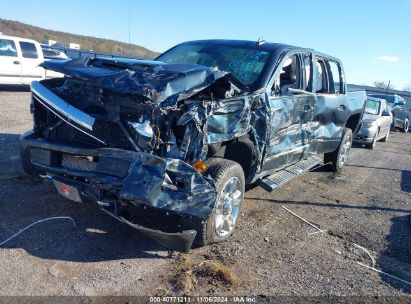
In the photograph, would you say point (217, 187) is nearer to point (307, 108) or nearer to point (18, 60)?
point (307, 108)

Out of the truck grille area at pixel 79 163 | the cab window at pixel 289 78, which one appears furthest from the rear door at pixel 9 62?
the cab window at pixel 289 78

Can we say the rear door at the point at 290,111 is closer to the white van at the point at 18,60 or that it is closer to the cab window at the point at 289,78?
the cab window at the point at 289,78

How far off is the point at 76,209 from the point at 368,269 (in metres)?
3.11

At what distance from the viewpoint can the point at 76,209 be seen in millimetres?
4750

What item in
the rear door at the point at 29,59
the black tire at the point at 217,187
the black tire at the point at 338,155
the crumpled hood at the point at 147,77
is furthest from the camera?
the rear door at the point at 29,59

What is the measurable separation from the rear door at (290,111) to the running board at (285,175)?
11cm

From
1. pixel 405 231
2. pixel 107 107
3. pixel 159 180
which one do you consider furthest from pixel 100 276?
pixel 405 231

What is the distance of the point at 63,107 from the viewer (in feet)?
13.1

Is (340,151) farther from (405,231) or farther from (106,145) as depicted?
(106,145)

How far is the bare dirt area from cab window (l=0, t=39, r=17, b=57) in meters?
9.50

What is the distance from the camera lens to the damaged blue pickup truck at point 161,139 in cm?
362

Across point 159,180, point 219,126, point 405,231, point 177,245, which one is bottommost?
point 405,231

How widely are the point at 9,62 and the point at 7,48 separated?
51 centimetres

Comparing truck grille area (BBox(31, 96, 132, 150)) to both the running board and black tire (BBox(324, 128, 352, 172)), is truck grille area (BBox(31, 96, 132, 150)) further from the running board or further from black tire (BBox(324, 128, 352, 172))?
black tire (BBox(324, 128, 352, 172))
